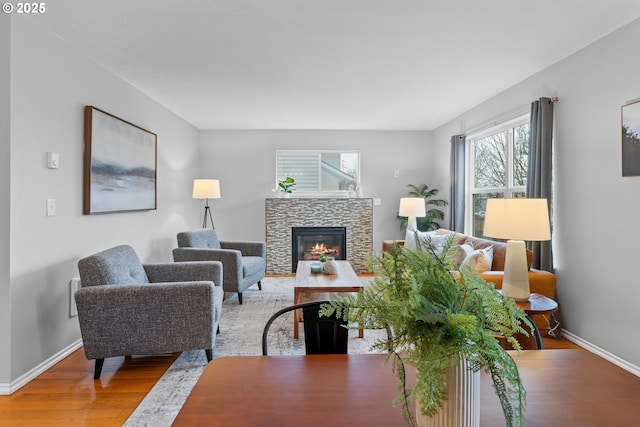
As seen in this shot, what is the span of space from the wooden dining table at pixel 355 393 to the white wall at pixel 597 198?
194 centimetres

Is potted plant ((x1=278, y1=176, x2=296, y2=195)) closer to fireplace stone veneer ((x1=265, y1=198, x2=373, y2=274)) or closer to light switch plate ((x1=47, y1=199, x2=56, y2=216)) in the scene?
fireplace stone veneer ((x1=265, y1=198, x2=373, y2=274))

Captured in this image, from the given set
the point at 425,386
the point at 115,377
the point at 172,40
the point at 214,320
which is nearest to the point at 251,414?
the point at 425,386

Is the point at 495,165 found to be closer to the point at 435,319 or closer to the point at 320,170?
the point at 320,170

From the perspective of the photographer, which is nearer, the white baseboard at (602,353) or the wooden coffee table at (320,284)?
the white baseboard at (602,353)

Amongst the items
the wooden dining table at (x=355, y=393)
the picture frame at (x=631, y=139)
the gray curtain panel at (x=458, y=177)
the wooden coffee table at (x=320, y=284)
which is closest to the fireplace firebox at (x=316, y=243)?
the gray curtain panel at (x=458, y=177)

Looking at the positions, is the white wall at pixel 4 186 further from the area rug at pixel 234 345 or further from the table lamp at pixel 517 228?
the table lamp at pixel 517 228

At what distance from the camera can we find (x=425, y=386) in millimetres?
696

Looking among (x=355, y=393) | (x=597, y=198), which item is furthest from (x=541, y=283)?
(x=355, y=393)

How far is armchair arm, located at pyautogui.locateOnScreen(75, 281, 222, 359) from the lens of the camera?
240 centimetres

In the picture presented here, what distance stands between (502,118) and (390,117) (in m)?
1.62

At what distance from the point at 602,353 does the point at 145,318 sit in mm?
3400

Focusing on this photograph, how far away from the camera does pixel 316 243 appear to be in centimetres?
610

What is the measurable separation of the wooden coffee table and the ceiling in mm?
1946

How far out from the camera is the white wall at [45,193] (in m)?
2.34
